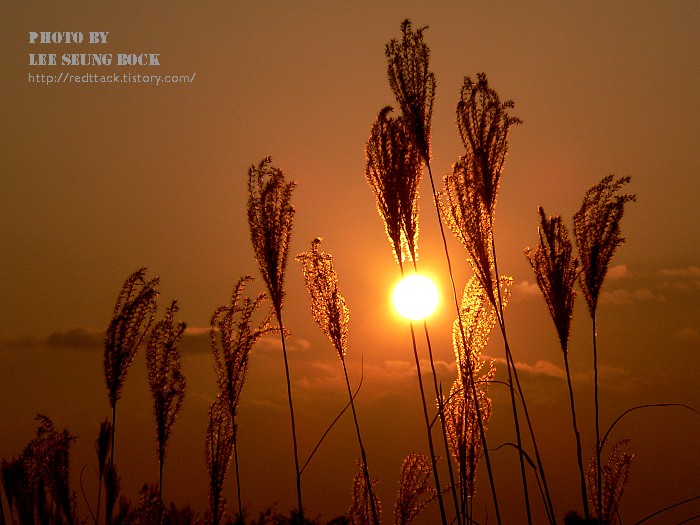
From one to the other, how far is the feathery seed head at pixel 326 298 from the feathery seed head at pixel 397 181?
2.34ft

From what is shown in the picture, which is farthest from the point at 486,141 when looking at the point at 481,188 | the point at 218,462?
the point at 218,462

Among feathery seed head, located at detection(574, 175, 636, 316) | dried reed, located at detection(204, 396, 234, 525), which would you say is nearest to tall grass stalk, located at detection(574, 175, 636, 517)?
feathery seed head, located at detection(574, 175, 636, 316)

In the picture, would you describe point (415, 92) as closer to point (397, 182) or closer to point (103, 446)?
point (397, 182)

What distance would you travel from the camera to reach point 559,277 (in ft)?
12.9

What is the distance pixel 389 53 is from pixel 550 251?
4.46 feet

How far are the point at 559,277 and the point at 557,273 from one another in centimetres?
3

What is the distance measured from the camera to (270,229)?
4117 mm

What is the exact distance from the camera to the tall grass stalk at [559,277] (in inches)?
152

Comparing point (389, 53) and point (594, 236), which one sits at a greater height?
point (389, 53)

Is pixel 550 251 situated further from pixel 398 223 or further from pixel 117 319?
pixel 117 319

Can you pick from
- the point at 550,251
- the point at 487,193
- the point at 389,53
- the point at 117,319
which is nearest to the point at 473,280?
the point at 550,251

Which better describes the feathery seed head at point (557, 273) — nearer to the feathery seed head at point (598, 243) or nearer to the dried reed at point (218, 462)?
the feathery seed head at point (598, 243)

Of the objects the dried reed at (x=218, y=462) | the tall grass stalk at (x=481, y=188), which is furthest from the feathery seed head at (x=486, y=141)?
the dried reed at (x=218, y=462)

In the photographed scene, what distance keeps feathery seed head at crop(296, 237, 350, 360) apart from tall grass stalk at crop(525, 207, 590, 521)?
1147 mm
